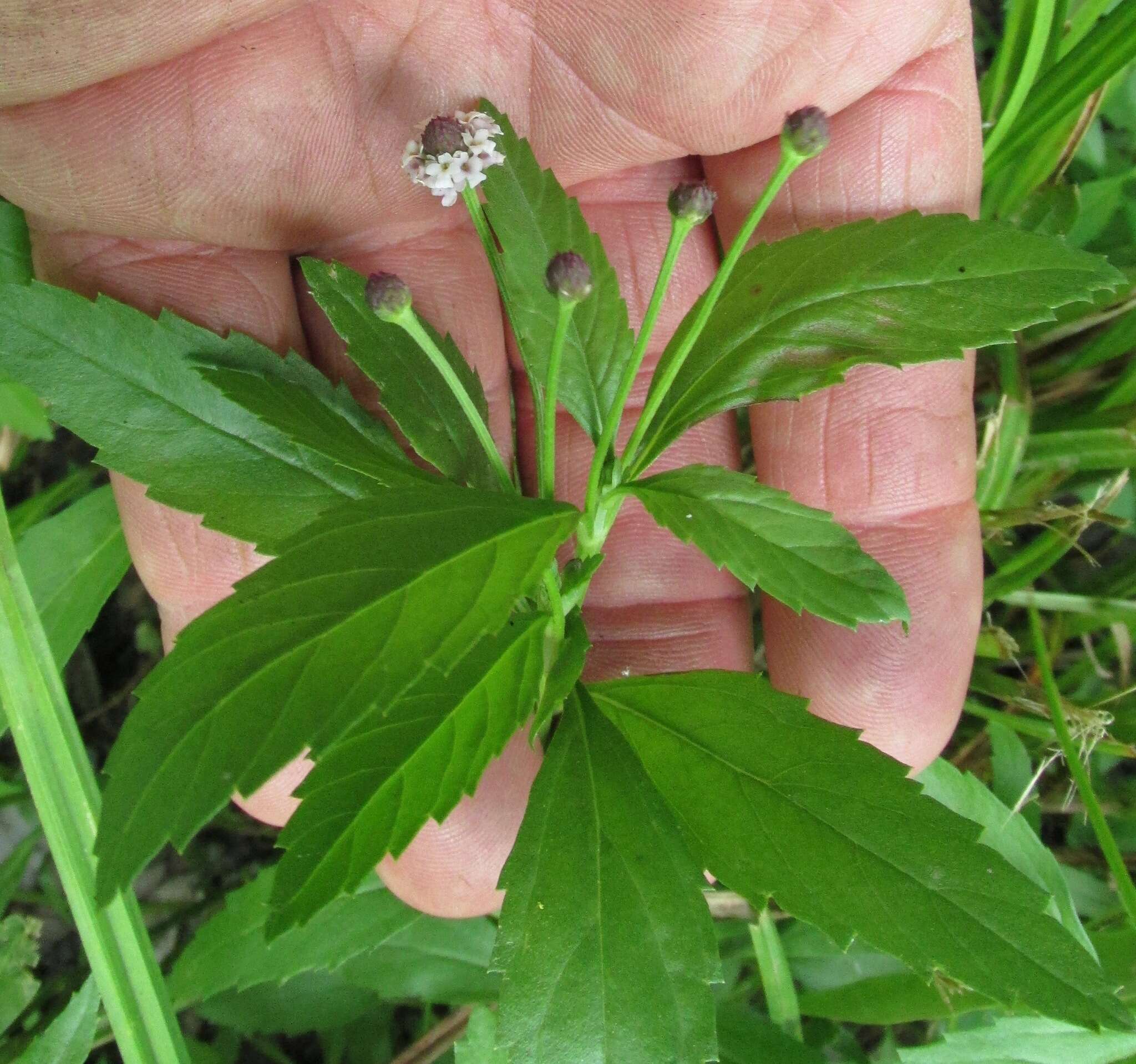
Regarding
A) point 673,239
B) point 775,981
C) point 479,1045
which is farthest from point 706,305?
point 775,981

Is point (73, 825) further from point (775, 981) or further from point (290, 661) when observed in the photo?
point (775, 981)

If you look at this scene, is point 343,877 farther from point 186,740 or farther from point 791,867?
point 791,867

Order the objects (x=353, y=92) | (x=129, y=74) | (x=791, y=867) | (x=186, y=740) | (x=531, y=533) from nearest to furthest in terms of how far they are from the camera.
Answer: (x=186, y=740)
(x=531, y=533)
(x=791, y=867)
(x=129, y=74)
(x=353, y=92)

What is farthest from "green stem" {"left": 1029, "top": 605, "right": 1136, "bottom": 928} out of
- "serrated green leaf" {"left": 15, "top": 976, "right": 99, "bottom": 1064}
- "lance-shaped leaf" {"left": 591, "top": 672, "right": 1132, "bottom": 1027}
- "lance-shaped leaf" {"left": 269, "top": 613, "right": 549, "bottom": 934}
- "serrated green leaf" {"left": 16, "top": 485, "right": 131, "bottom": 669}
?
"serrated green leaf" {"left": 16, "top": 485, "right": 131, "bottom": 669}

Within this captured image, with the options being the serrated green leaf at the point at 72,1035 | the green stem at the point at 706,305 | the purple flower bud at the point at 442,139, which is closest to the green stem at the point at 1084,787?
the green stem at the point at 706,305

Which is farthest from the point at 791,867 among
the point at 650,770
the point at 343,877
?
the point at 343,877

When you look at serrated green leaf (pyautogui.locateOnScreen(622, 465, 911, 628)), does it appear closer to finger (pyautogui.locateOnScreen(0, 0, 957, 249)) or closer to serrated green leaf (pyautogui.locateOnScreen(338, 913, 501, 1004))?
finger (pyautogui.locateOnScreen(0, 0, 957, 249))

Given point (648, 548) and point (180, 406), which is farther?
point (648, 548)
